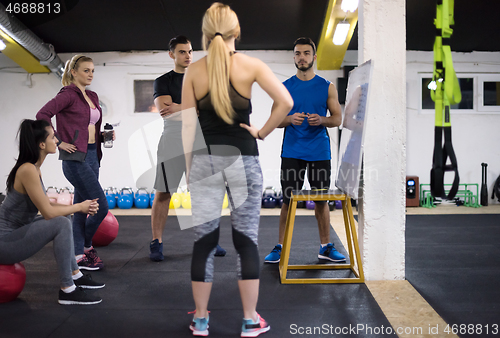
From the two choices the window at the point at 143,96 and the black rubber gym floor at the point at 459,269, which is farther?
the window at the point at 143,96

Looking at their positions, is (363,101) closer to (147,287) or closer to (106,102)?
(147,287)

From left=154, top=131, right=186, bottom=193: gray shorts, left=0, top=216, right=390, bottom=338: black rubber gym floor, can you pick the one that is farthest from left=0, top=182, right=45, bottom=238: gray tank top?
left=154, top=131, right=186, bottom=193: gray shorts

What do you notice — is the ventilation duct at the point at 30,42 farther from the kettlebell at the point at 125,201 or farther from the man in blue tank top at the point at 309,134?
the man in blue tank top at the point at 309,134

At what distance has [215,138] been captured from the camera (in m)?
1.53

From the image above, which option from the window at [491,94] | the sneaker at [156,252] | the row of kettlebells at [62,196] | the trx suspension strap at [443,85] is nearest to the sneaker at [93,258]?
the sneaker at [156,252]

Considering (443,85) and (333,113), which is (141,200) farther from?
(443,85)

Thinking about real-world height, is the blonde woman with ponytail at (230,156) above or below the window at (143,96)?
below

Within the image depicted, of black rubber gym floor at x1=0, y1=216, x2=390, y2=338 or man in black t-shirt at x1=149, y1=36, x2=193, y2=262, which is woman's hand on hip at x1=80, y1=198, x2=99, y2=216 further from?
man in black t-shirt at x1=149, y1=36, x2=193, y2=262

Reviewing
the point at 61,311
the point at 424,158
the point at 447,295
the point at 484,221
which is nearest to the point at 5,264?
the point at 61,311

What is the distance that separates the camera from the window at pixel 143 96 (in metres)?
5.96

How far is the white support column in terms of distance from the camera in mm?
2215

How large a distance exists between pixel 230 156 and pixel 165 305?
95cm

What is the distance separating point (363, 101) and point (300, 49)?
A: 636 millimetres

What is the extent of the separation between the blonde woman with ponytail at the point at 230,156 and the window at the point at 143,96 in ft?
15.3
